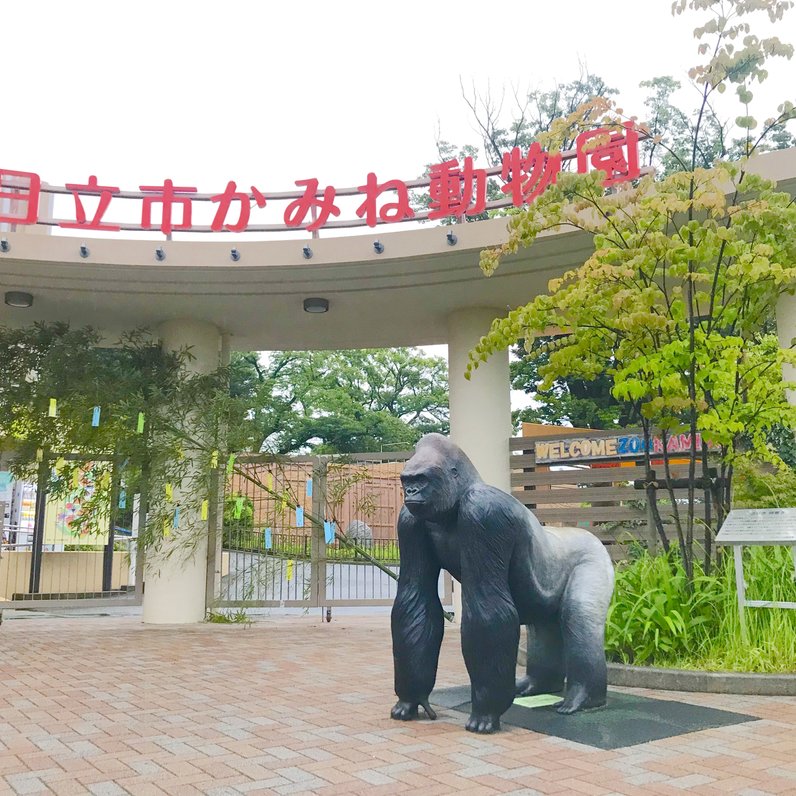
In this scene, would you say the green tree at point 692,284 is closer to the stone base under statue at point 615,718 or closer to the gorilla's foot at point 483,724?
the stone base under statue at point 615,718

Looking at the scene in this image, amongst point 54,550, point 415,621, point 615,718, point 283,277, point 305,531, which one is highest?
point 283,277

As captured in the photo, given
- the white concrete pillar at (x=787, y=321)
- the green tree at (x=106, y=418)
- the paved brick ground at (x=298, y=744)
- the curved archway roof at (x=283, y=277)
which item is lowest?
the paved brick ground at (x=298, y=744)

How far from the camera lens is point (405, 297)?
8.84 metres

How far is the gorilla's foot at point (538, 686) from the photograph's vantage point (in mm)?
4477

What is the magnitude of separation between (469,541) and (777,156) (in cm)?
473

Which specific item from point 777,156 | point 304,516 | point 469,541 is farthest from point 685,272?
point 304,516

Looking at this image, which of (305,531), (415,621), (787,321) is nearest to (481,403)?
(305,531)

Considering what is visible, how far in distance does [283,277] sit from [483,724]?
221 inches

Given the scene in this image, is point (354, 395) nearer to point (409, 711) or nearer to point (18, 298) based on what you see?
point (18, 298)

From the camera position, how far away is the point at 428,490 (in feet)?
12.4

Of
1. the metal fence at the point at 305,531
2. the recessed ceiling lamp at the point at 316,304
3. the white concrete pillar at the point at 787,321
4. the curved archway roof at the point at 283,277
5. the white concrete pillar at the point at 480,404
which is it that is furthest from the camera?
the metal fence at the point at 305,531

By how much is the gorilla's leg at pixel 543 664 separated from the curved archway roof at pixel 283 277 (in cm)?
395

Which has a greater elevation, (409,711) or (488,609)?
(488,609)

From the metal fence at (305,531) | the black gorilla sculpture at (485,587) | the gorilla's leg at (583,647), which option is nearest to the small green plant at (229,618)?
the metal fence at (305,531)
